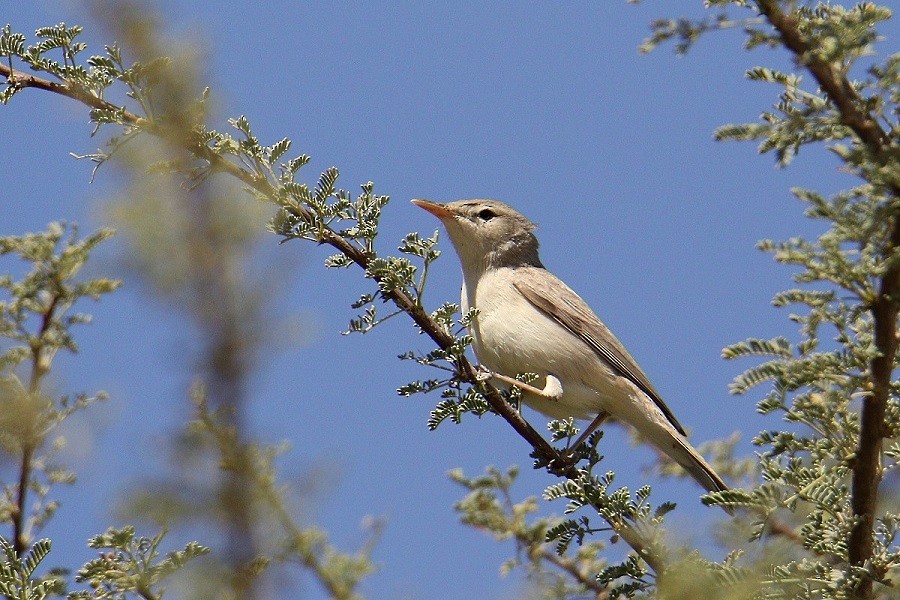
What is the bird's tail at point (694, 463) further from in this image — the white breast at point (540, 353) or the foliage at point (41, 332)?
the foliage at point (41, 332)

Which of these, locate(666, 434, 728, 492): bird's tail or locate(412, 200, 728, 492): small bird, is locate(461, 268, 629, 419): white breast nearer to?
locate(412, 200, 728, 492): small bird

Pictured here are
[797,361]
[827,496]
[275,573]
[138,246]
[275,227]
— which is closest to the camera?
[275,573]

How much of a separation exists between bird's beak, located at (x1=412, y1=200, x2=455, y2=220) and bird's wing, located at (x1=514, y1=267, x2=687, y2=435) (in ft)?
2.24

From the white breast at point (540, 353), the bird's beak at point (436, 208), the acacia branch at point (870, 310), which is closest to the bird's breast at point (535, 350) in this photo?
the white breast at point (540, 353)

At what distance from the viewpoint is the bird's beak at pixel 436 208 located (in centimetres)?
659

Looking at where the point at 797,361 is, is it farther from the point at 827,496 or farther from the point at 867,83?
the point at 867,83

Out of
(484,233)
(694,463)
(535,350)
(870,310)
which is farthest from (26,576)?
(484,233)

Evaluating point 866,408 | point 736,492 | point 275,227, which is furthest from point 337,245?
point 866,408

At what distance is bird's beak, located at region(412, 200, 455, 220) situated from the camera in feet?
21.6

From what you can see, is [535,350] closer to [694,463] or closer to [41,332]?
[694,463]

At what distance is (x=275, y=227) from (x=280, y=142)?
368 millimetres

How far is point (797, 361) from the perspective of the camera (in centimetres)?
286

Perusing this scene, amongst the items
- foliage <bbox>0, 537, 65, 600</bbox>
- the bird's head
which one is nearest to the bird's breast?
the bird's head

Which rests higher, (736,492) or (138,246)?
(138,246)
